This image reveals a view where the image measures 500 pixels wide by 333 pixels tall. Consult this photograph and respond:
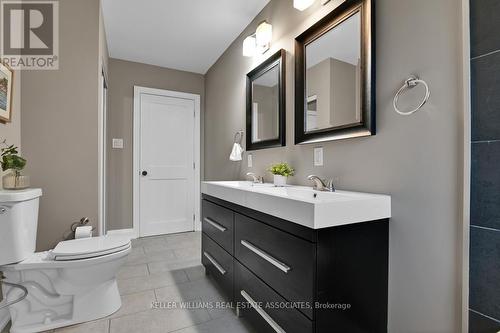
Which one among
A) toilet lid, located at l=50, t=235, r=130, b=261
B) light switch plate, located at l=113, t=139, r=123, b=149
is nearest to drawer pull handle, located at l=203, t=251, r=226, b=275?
toilet lid, located at l=50, t=235, r=130, b=261

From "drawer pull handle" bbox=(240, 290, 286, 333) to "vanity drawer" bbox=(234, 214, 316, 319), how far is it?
0.56 feet

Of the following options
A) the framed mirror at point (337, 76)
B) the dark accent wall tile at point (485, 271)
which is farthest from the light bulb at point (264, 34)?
the dark accent wall tile at point (485, 271)

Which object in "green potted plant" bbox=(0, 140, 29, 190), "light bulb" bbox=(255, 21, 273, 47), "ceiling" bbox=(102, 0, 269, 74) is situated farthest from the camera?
"ceiling" bbox=(102, 0, 269, 74)

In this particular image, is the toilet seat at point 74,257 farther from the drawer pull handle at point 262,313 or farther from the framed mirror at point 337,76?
the framed mirror at point 337,76

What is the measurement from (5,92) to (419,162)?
8.24ft

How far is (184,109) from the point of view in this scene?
3.68 metres

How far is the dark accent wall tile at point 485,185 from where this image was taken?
88cm

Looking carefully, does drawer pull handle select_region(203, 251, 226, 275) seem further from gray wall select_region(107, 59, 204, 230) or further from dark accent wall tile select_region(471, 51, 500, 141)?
gray wall select_region(107, 59, 204, 230)

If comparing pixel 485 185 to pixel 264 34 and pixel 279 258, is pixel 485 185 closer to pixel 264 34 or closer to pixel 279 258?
pixel 279 258

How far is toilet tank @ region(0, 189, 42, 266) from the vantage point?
56.8 inches

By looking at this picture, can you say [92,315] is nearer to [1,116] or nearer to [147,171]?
[1,116]

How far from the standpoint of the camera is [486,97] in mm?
901

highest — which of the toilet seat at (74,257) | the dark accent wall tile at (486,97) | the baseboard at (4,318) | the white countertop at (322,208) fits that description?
the dark accent wall tile at (486,97)

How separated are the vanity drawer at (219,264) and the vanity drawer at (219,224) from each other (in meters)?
0.06
